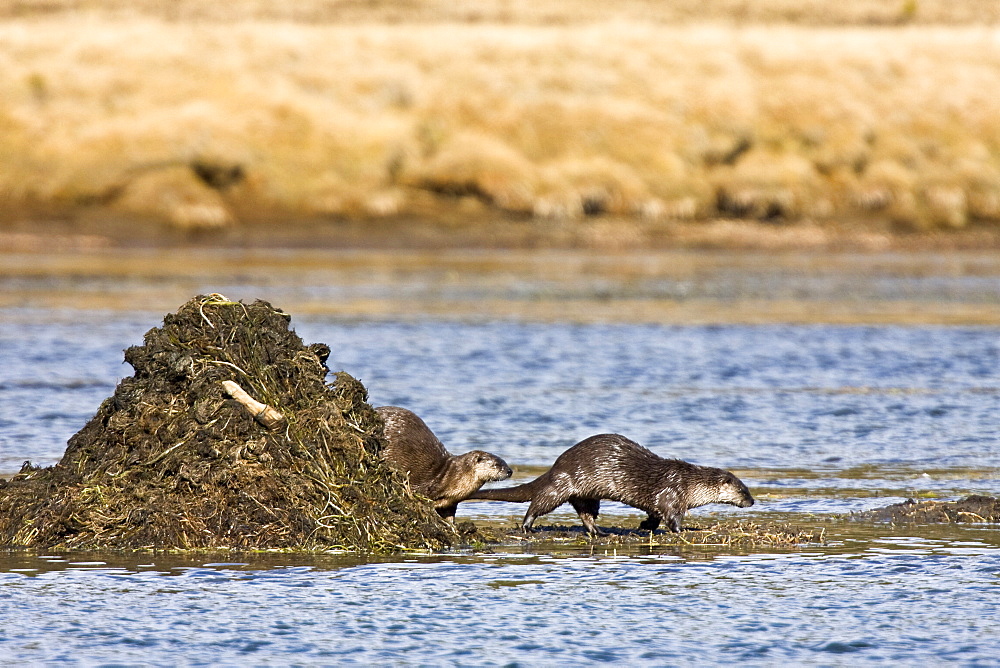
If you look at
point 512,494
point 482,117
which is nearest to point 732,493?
point 512,494

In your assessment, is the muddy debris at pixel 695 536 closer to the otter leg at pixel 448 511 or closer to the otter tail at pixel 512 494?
the otter tail at pixel 512 494

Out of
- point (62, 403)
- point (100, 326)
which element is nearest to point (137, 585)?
point (62, 403)

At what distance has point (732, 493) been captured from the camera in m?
10.5

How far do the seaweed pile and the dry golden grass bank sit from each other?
29.3m

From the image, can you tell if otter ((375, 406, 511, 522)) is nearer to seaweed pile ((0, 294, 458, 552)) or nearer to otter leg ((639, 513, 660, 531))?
seaweed pile ((0, 294, 458, 552))

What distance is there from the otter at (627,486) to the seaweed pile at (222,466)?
2.88 ft

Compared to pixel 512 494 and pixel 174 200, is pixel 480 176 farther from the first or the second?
pixel 512 494

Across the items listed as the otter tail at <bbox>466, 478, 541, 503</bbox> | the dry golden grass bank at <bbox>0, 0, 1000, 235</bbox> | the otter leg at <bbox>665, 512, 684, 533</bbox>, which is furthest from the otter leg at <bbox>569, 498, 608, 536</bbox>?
the dry golden grass bank at <bbox>0, 0, 1000, 235</bbox>

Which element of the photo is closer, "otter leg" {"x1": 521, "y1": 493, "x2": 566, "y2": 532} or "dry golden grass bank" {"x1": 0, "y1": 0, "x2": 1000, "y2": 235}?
"otter leg" {"x1": 521, "y1": 493, "x2": 566, "y2": 532}

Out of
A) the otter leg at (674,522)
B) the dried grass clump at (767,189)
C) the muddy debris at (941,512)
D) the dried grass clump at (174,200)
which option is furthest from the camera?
the dried grass clump at (767,189)

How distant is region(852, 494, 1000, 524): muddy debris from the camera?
10.4 m

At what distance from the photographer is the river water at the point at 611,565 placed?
757 cm

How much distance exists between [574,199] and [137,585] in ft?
109

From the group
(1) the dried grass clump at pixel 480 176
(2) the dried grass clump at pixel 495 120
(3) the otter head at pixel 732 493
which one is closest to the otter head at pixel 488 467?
(3) the otter head at pixel 732 493
